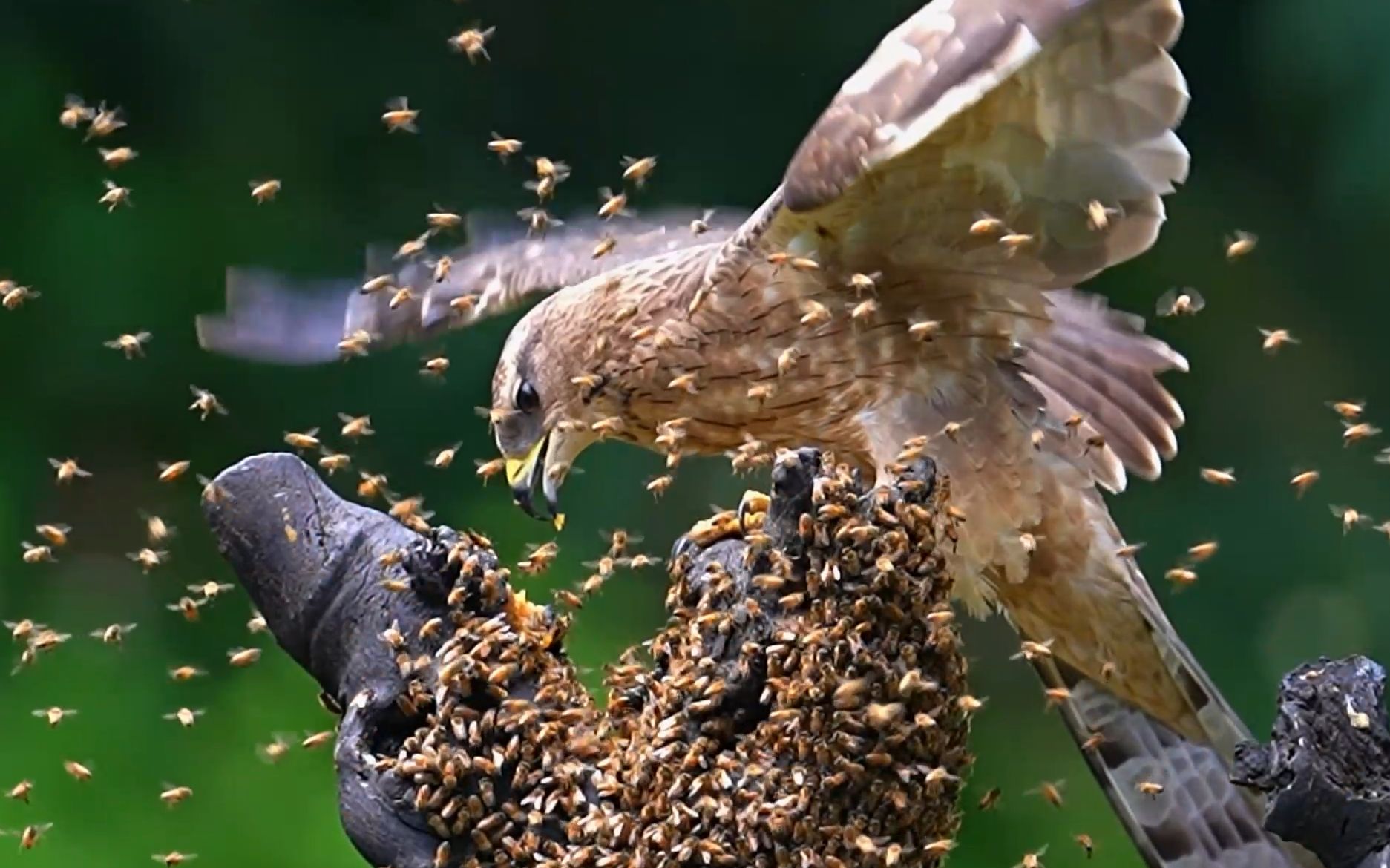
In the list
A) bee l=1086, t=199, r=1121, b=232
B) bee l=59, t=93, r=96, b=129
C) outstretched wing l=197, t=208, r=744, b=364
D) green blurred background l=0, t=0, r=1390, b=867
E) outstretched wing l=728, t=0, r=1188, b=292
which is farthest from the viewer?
green blurred background l=0, t=0, r=1390, b=867

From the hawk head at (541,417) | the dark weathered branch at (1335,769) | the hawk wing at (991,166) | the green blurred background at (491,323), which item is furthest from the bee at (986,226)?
the green blurred background at (491,323)

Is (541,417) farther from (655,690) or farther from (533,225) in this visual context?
(655,690)

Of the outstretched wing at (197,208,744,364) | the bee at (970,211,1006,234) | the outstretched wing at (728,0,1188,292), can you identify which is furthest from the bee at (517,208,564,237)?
the bee at (970,211,1006,234)

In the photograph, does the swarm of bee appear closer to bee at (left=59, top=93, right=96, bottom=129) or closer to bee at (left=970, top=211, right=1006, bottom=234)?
bee at (left=970, top=211, right=1006, bottom=234)

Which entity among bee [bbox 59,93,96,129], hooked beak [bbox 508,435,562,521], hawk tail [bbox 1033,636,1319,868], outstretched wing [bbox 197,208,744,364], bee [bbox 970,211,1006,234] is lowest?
hawk tail [bbox 1033,636,1319,868]

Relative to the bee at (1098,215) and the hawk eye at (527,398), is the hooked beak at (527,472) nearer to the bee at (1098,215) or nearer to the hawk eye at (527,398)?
the hawk eye at (527,398)

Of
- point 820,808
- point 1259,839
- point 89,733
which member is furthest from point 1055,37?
point 89,733

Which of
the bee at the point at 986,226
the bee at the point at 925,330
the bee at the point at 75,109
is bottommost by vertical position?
the bee at the point at 75,109
